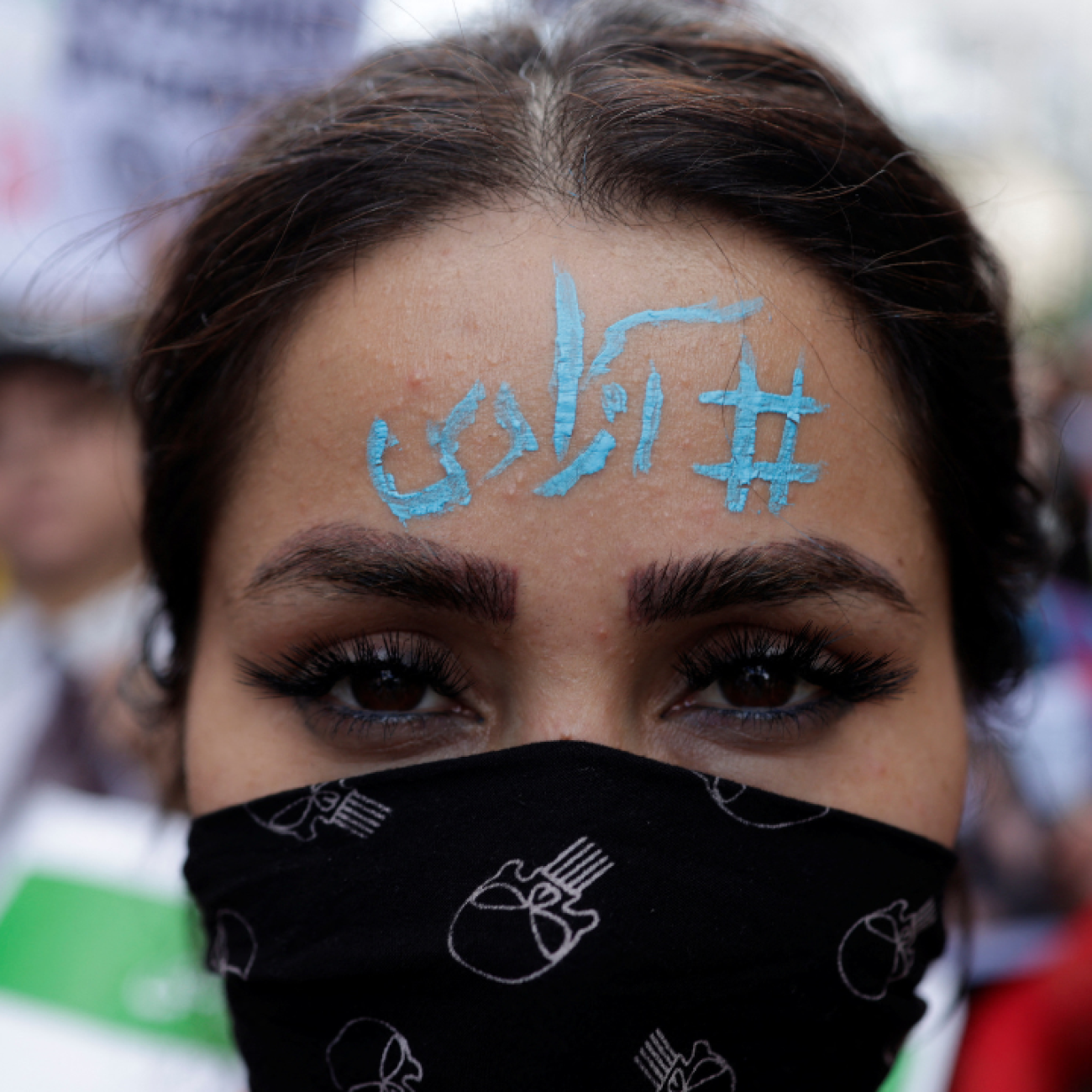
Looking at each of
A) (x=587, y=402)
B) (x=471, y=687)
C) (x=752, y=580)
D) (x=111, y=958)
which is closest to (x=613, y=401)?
(x=587, y=402)

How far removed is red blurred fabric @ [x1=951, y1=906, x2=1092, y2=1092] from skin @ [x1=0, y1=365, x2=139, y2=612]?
302cm

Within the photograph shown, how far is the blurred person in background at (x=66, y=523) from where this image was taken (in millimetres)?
3463

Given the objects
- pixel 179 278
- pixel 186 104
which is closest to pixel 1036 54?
pixel 186 104

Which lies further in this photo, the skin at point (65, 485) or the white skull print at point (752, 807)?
the skin at point (65, 485)

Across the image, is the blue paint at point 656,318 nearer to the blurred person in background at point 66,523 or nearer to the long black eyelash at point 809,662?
the long black eyelash at point 809,662

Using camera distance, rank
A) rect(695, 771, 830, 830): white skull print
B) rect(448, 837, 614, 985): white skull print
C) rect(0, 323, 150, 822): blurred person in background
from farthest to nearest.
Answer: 1. rect(0, 323, 150, 822): blurred person in background
2. rect(695, 771, 830, 830): white skull print
3. rect(448, 837, 614, 985): white skull print

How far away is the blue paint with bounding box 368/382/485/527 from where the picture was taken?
3.99 feet

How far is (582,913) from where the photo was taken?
1147 mm

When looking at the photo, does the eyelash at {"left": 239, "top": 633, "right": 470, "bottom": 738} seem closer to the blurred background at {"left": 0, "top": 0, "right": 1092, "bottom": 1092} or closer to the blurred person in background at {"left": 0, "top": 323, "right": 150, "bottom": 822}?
the blurred background at {"left": 0, "top": 0, "right": 1092, "bottom": 1092}

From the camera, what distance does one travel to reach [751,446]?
4.03 ft

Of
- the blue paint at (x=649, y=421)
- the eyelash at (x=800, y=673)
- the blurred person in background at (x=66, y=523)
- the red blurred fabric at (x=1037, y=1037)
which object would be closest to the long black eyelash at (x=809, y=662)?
the eyelash at (x=800, y=673)

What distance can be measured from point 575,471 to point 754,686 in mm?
372

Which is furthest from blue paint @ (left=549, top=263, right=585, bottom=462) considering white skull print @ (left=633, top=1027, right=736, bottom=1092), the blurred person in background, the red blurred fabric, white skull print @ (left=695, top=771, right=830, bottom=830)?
the blurred person in background

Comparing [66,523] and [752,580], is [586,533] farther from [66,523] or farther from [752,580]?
[66,523]
